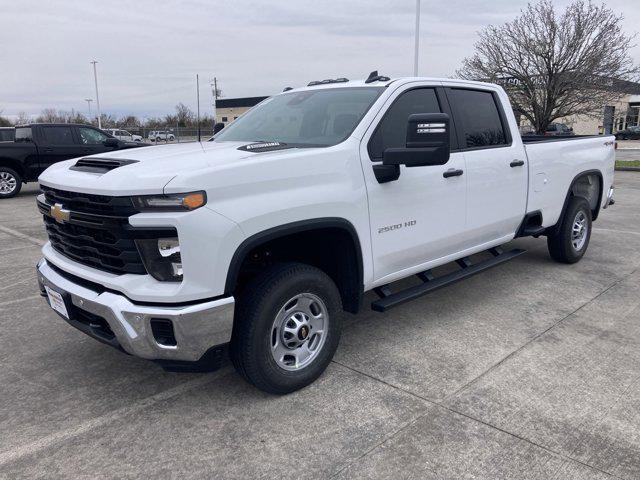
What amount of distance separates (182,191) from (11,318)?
305 cm

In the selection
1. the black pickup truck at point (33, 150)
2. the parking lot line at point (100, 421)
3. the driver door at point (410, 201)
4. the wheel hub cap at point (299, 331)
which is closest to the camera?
the parking lot line at point (100, 421)

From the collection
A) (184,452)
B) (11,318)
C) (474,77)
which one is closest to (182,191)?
(184,452)

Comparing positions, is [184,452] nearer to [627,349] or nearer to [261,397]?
[261,397]

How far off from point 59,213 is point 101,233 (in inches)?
16.6

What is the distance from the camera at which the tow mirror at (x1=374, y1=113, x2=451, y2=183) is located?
10.9 ft

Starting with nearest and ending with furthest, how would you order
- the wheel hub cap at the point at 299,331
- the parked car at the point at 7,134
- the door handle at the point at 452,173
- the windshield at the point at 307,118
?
the wheel hub cap at the point at 299,331, the windshield at the point at 307,118, the door handle at the point at 452,173, the parked car at the point at 7,134

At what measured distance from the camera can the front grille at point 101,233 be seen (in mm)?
2775

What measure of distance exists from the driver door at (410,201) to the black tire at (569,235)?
212 cm

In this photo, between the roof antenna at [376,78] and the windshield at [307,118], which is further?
the roof antenna at [376,78]

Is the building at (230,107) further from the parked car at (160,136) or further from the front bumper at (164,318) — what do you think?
the front bumper at (164,318)

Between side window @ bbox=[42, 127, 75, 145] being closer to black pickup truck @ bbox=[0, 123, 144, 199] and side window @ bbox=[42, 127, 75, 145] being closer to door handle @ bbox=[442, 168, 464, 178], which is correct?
black pickup truck @ bbox=[0, 123, 144, 199]

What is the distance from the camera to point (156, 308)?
9.09 feet

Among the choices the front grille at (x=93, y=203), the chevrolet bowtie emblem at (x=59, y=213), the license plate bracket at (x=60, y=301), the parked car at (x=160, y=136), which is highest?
the front grille at (x=93, y=203)

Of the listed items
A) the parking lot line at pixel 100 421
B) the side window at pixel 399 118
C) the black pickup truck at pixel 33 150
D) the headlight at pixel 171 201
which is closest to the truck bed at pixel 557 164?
the side window at pixel 399 118
